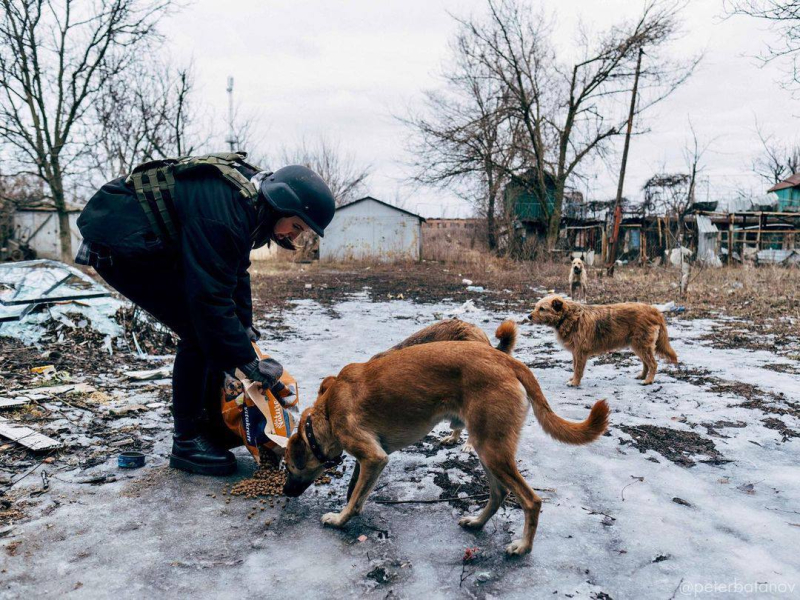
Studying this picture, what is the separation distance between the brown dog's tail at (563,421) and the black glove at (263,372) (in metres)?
1.48

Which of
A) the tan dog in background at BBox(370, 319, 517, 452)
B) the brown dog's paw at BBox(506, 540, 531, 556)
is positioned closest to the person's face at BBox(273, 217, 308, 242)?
the tan dog in background at BBox(370, 319, 517, 452)

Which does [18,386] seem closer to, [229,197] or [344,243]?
[229,197]

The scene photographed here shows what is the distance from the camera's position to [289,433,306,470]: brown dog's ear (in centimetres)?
307

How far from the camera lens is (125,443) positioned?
3.94m

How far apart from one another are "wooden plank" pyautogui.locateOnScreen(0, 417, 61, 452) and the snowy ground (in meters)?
0.46

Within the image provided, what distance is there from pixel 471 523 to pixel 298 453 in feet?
3.51

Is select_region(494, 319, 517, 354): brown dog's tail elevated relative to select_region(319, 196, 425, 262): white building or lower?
lower

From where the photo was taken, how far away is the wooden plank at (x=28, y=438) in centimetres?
368

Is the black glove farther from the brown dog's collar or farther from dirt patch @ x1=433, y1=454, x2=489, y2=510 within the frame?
dirt patch @ x1=433, y1=454, x2=489, y2=510

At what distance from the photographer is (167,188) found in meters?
3.05

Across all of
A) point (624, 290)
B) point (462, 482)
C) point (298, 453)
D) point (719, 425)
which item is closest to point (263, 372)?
point (298, 453)

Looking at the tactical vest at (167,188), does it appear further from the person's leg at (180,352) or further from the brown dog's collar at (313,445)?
the brown dog's collar at (313,445)

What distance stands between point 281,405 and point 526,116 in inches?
1013

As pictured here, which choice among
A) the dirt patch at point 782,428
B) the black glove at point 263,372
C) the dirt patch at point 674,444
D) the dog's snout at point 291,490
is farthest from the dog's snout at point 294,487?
the dirt patch at point 782,428
